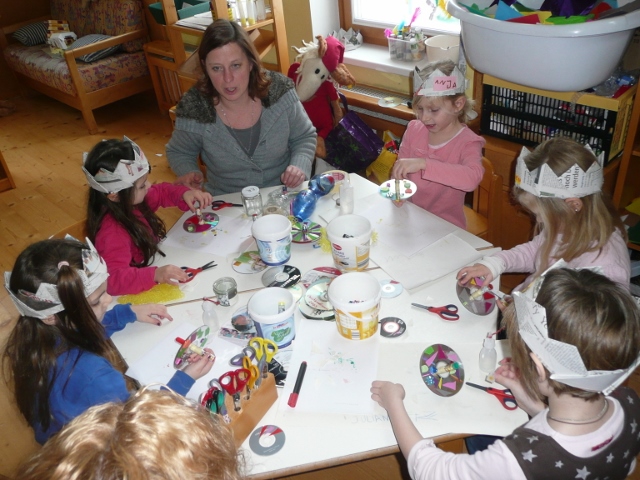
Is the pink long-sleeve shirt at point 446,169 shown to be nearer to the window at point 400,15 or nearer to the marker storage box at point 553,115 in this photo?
the marker storage box at point 553,115

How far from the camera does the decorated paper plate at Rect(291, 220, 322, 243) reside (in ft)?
5.54

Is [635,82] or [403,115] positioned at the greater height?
[635,82]

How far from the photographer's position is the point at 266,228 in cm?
157

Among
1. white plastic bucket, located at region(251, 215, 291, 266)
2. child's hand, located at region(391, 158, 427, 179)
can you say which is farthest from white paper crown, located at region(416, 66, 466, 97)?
white plastic bucket, located at region(251, 215, 291, 266)

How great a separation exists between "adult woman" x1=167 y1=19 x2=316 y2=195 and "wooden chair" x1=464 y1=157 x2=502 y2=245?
67cm

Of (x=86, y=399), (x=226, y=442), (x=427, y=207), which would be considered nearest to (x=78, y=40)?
(x=427, y=207)

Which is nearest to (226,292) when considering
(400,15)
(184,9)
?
(400,15)

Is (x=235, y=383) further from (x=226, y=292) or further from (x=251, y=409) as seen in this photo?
(x=226, y=292)

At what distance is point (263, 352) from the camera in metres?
1.17

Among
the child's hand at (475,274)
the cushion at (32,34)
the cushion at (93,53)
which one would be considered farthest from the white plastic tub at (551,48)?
the cushion at (32,34)

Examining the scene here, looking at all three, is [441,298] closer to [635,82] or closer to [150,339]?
[150,339]

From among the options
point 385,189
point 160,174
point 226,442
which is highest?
point 226,442

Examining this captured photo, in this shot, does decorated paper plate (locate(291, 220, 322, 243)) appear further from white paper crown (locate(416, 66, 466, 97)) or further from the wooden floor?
the wooden floor

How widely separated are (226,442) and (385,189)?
44.4 inches
